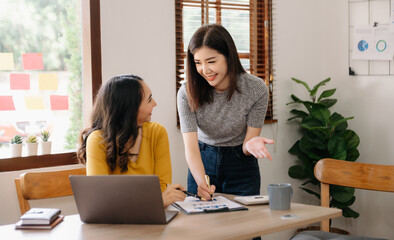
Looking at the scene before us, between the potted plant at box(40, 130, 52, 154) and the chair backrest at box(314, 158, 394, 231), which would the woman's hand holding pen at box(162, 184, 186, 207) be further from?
the potted plant at box(40, 130, 52, 154)

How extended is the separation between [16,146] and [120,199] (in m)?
1.24

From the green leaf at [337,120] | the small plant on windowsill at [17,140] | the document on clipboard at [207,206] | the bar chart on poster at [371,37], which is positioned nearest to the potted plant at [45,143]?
the small plant on windowsill at [17,140]

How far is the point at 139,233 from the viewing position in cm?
145

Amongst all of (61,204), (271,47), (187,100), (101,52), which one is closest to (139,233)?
(187,100)

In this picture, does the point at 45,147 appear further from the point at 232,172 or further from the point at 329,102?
the point at 329,102

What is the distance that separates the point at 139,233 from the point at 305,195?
2594mm

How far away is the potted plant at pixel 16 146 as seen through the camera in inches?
100

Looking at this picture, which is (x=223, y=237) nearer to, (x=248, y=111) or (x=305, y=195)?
(x=248, y=111)

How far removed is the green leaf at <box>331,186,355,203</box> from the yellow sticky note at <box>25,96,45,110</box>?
201 centimetres

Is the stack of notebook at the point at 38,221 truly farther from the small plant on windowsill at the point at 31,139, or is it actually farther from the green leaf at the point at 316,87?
the green leaf at the point at 316,87

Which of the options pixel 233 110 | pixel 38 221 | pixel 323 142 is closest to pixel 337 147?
pixel 323 142

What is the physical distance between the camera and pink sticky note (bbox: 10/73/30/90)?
262 cm

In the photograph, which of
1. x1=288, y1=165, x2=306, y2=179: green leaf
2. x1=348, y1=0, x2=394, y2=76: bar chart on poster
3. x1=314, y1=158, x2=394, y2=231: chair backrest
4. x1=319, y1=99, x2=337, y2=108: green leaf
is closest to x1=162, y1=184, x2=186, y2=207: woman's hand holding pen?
x1=314, y1=158, x2=394, y2=231: chair backrest

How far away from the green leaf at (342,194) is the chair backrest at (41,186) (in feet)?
6.48
